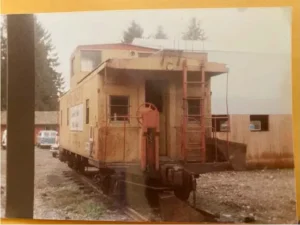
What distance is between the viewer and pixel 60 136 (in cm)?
129

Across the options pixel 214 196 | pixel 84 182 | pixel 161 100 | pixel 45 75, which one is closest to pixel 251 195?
pixel 214 196

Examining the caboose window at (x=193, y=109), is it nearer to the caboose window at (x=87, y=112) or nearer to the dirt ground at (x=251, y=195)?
the dirt ground at (x=251, y=195)

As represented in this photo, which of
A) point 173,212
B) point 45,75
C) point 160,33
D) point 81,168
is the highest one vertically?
point 160,33

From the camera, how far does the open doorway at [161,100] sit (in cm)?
124

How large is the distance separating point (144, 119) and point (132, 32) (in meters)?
0.26

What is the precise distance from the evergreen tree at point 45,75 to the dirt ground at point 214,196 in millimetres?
150

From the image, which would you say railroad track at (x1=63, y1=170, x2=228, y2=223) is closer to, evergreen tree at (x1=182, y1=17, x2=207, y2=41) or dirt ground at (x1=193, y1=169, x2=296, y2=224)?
dirt ground at (x1=193, y1=169, x2=296, y2=224)

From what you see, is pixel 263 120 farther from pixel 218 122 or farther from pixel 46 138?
pixel 46 138

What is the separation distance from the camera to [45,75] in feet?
4.20

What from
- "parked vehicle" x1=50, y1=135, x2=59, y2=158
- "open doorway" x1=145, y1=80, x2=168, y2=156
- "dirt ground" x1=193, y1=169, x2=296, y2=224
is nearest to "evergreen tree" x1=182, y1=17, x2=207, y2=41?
"open doorway" x1=145, y1=80, x2=168, y2=156

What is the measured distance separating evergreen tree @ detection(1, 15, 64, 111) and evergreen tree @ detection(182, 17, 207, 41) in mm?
403

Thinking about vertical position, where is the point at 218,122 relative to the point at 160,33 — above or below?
below

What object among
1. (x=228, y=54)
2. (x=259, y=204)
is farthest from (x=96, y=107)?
(x=259, y=204)

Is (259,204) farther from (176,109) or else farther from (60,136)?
(60,136)
